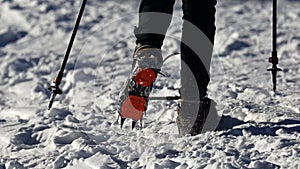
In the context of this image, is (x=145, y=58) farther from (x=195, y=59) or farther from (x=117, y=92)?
(x=117, y=92)

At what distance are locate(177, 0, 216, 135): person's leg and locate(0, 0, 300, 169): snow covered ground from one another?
15 cm

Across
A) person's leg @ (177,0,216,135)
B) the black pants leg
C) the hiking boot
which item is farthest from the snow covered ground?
the black pants leg

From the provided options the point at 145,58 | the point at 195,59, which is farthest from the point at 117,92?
the point at 145,58

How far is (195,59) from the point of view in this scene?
3.54m

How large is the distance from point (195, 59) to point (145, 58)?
378mm

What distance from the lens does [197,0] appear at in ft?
11.3

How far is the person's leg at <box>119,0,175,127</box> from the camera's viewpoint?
3271mm

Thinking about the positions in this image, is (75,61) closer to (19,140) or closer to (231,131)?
(19,140)

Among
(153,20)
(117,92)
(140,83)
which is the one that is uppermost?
(153,20)

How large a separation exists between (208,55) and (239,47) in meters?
3.44

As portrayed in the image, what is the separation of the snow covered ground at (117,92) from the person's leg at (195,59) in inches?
6.0

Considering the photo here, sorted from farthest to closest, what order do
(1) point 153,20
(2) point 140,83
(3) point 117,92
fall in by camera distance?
(3) point 117,92 → (1) point 153,20 → (2) point 140,83

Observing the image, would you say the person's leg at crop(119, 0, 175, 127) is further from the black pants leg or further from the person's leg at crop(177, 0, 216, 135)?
the person's leg at crop(177, 0, 216, 135)

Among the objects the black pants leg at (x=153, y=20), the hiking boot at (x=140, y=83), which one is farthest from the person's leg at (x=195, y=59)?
the hiking boot at (x=140, y=83)
